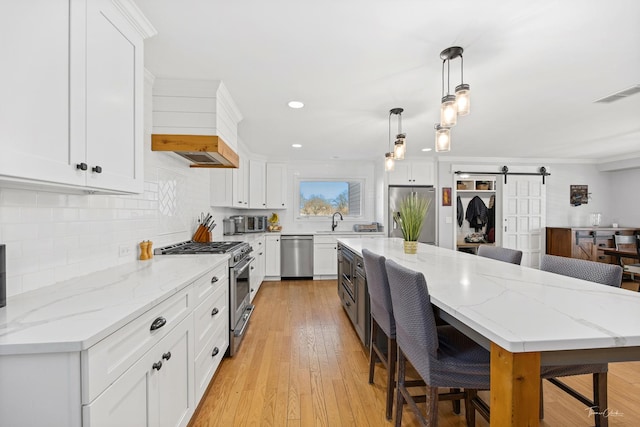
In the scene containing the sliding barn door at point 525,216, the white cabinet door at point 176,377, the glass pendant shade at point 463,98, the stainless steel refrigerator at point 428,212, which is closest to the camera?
the white cabinet door at point 176,377

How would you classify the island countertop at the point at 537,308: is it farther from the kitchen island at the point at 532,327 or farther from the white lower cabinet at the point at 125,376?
the white lower cabinet at the point at 125,376

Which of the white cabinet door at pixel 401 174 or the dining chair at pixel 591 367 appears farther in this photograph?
the white cabinet door at pixel 401 174

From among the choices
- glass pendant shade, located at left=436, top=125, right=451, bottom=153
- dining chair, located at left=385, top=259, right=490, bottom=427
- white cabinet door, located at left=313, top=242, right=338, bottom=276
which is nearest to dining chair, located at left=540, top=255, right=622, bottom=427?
dining chair, located at left=385, top=259, right=490, bottom=427

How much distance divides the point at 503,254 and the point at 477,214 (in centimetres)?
456

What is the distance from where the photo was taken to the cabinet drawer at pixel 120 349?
2.76 ft

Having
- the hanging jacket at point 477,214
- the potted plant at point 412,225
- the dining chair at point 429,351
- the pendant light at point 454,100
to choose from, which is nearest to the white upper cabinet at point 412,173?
the hanging jacket at point 477,214

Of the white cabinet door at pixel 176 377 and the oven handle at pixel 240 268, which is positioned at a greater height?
the oven handle at pixel 240 268

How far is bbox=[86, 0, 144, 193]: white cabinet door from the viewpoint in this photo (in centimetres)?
126

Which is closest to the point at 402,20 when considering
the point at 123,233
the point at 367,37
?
the point at 367,37

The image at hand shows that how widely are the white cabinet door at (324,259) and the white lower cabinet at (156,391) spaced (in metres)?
3.85

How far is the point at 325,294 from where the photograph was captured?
14.7 feet

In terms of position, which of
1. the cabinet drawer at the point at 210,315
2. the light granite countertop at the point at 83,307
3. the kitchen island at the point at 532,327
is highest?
the light granite countertop at the point at 83,307

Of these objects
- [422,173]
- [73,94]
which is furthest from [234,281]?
[422,173]

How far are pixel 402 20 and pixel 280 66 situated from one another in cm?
93
